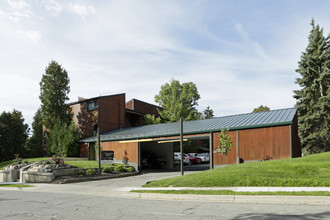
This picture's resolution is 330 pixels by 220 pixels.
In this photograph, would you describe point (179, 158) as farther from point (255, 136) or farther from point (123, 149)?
point (255, 136)

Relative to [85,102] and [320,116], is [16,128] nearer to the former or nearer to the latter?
[85,102]

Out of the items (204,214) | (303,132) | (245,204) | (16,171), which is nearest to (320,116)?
(303,132)

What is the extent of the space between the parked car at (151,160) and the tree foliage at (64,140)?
1044cm

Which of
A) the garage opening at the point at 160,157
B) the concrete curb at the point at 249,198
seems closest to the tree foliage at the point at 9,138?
the garage opening at the point at 160,157

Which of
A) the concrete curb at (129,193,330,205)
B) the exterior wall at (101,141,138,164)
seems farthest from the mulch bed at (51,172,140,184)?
the concrete curb at (129,193,330,205)

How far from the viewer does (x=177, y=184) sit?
13.7m

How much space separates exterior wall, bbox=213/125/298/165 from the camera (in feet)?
68.0

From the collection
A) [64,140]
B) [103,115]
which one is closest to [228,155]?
[103,115]

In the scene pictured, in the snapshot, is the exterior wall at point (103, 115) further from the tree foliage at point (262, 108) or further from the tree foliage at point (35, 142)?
the tree foliage at point (262, 108)

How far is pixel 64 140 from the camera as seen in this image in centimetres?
3612

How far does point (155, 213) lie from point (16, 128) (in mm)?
43969

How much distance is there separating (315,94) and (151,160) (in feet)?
61.5

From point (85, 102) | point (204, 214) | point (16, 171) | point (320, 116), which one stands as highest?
point (85, 102)

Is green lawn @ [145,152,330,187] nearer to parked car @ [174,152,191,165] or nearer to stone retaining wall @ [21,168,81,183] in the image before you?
stone retaining wall @ [21,168,81,183]
